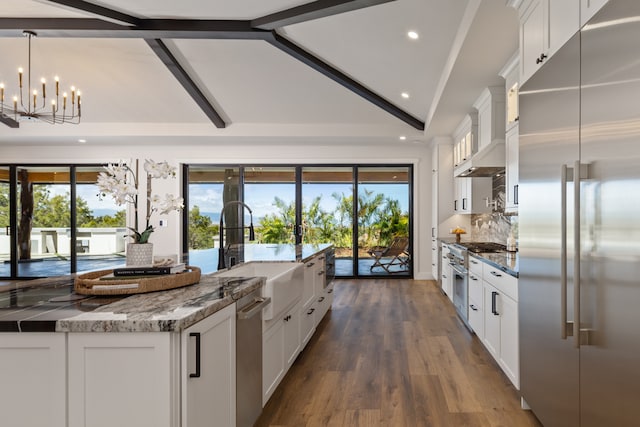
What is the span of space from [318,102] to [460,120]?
205 cm

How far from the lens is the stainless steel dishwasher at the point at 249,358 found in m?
1.74

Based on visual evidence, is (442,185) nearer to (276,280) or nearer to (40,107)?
(276,280)

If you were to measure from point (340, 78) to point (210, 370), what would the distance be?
4402 millimetres

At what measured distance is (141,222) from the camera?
24.4 feet

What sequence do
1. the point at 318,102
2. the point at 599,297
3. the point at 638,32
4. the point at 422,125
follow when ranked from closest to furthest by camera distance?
the point at 638,32 → the point at 599,297 → the point at 318,102 → the point at 422,125

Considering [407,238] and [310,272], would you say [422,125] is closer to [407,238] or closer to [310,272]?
[407,238]

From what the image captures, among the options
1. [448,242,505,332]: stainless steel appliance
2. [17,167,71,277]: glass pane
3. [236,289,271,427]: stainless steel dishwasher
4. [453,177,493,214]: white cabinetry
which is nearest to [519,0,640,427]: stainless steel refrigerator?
[236,289,271,427]: stainless steel dishwasher

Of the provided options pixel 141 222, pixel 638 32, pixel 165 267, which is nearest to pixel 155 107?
pixel 141 222

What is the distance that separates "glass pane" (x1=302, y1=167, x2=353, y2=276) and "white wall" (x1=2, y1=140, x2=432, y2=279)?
28 centimetres

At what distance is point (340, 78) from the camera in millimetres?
5105

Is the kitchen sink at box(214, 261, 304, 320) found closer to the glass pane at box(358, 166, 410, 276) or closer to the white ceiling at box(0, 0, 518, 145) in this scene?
the white ceiling at box(0, 0, 518, 145)

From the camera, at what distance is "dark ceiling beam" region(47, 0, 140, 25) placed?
3.30 metres

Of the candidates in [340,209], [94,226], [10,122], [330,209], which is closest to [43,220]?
[94,226]

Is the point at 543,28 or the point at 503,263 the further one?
the point at 503,263
